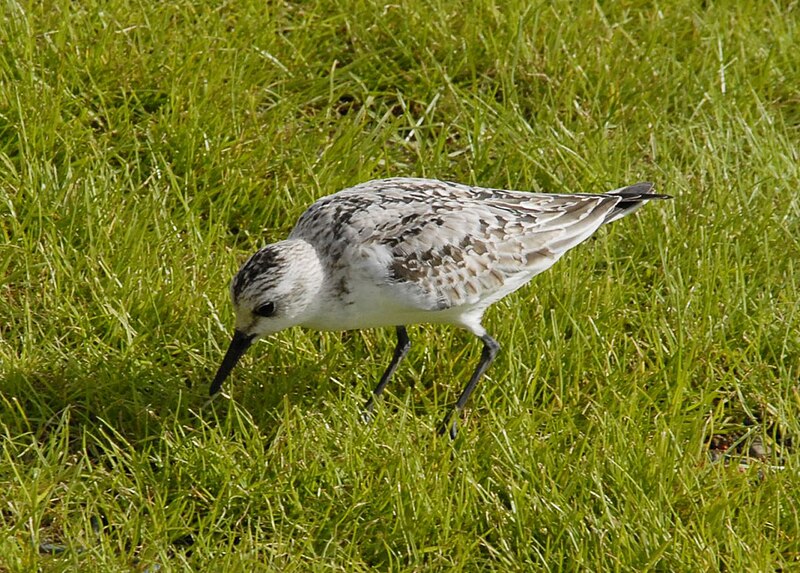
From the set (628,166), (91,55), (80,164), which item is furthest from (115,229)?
(628,166)

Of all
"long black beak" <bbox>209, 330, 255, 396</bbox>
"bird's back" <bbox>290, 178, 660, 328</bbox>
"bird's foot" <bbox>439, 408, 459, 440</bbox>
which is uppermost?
"bird's back" <bbox>290, 178, 660, 328</bbox>

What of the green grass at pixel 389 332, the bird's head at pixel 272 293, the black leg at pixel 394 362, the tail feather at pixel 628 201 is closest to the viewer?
the green grass at pixel 389 332

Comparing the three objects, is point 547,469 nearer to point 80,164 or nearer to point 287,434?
point 287,434

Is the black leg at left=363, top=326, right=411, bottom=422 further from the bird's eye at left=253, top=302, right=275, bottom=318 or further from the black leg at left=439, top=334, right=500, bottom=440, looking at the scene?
the bird's eye at left=253, top=302, right=275, bottom=318

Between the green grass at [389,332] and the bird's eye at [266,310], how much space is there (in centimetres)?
55

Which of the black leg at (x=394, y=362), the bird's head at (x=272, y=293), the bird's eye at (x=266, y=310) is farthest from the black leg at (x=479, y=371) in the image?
the bird's eye at (x=266, y=310)

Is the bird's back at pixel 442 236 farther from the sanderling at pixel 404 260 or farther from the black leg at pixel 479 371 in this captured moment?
the black leg at pixel 479 371

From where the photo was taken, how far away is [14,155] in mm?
7480

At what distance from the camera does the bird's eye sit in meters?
6.02

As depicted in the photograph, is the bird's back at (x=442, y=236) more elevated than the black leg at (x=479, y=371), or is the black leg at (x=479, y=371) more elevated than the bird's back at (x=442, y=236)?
the bird's back at (x=442, y=236)

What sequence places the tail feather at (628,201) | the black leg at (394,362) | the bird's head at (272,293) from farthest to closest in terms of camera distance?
1. the tail feather at (628,201)
2. the black leg at (394,362)
3. the bird's head at (272,293)

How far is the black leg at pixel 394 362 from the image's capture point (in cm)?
652

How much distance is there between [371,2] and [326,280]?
306 cm

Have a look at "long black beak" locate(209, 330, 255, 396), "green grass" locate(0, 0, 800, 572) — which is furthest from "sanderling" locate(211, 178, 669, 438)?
"green grass" locate(0, 0, 800, 572)
